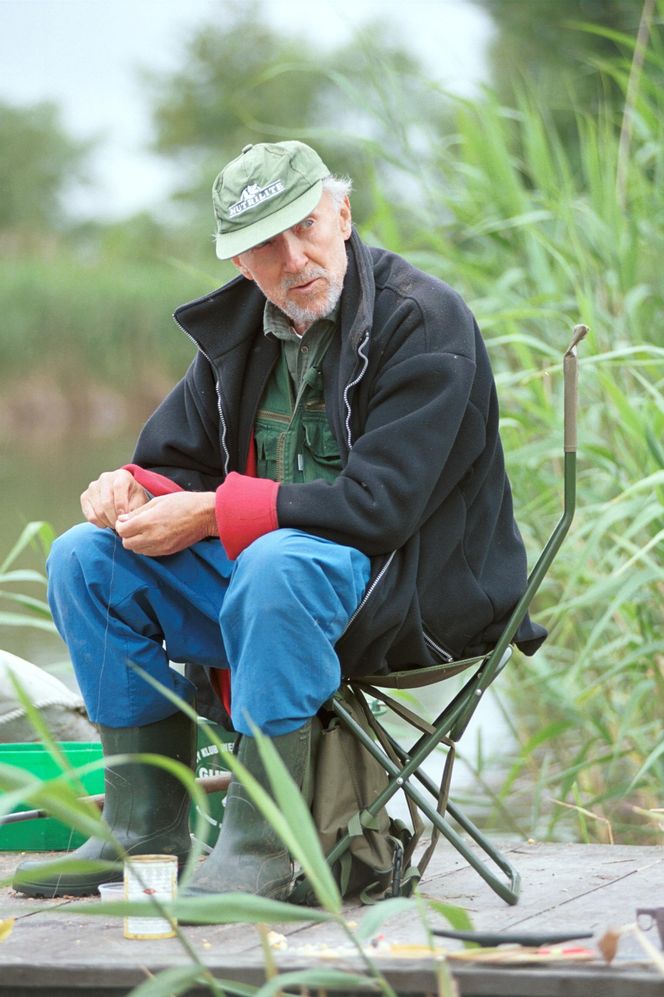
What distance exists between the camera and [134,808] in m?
2.45

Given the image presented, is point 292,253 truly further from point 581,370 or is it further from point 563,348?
point 563,348

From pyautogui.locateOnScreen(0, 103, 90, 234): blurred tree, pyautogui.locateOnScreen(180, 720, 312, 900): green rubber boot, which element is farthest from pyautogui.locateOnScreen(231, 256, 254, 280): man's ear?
pyautogui.locateOnScreen(0, 103, 90, 234): blurred tree

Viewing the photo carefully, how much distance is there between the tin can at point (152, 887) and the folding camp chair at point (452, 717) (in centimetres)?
26

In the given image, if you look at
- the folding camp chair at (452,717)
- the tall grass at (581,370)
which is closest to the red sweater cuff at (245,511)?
the folding camp chair at (452,717)

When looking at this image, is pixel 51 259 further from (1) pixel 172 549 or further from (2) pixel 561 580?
Result: (1) pixel 172 549

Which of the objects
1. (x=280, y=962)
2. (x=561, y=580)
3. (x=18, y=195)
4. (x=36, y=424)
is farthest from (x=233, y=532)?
(x=18, y=195)

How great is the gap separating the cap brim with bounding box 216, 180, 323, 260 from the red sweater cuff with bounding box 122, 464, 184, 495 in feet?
1.29

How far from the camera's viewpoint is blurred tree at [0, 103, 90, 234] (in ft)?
167

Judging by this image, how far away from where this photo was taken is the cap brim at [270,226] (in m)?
2.39

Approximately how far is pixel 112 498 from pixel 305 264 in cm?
49

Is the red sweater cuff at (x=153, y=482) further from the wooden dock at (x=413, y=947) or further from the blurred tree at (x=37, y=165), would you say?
the blurred tree at (x=37, y=165)

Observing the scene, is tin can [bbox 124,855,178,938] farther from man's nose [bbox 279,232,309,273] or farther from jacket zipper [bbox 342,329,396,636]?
man's nose [bbox 279,232,309,273]

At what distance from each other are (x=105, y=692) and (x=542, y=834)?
2199mm

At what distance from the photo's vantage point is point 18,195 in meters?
52.3
